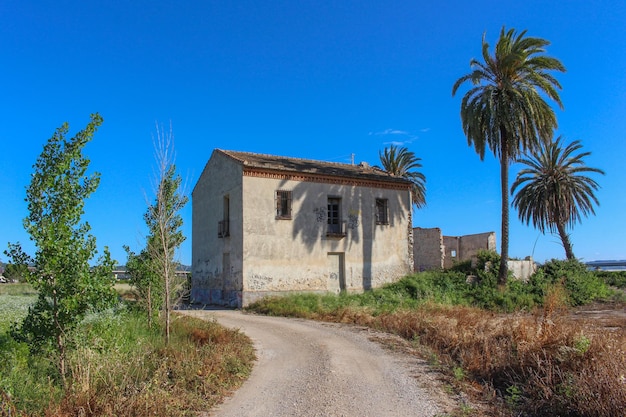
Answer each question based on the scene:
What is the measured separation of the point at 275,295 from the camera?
22.4 meters

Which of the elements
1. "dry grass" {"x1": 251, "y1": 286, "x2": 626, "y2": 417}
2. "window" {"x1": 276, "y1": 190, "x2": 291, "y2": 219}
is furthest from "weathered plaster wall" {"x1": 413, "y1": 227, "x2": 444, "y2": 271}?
"dry grass" {"x1": 251, "y1": 286, "x2": 626, "y2": 417}

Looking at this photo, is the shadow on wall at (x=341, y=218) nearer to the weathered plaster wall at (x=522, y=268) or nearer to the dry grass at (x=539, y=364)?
the weathered plaster wall at (x=522, y=268)

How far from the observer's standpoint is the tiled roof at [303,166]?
23.2 meters

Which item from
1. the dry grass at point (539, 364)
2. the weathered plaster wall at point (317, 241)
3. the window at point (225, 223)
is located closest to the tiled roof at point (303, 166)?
the weathered plaster wall at point (317, 241)

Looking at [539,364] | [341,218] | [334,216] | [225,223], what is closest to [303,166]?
[334,216]

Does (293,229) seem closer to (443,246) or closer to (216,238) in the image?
(216,238)

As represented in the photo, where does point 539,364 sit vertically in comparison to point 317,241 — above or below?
below

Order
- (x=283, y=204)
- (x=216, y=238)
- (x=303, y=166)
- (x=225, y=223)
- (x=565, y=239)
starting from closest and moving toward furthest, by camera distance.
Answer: (x=283, y=204)
(x=225, y=223)
(x=303, y=166)
(x=216, y=238)
(x=565, y=239)

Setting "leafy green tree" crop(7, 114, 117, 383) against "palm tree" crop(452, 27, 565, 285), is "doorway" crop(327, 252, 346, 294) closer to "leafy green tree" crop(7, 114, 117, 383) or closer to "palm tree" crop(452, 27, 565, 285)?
"palm tree" crop(452, 27, 565, 285)

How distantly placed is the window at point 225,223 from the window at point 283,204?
124 inches

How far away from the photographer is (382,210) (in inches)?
1049

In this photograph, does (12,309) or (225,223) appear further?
(225,223)

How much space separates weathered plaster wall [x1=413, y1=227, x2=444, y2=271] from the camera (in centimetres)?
3316

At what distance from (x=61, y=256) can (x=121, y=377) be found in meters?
2.10
